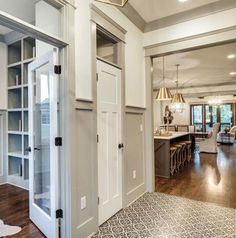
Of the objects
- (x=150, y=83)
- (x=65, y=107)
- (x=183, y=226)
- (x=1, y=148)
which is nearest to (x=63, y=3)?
(x=65, y=107)

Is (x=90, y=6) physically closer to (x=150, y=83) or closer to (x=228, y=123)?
(x=150, y=83)

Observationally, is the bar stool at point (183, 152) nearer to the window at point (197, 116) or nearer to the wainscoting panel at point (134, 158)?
the wainscoting panel at point (134, 158)

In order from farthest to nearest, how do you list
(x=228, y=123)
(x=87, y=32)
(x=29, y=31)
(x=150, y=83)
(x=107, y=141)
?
(x=228, y=123) < (x=150, y=83) < (x=107, y=141) < (x=87, y=32) < (x=29, y=31)

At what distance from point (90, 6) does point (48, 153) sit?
1.80 m

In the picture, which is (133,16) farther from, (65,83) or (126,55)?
(65,83)

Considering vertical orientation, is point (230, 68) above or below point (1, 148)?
Result: above

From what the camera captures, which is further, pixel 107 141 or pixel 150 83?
pixel 150 83

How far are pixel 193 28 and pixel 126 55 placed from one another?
119 centimetres

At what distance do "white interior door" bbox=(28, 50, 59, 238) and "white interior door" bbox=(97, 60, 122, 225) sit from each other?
612 mm

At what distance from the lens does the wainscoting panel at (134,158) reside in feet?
10.6

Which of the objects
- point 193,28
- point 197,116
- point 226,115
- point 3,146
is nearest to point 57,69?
point 193,28

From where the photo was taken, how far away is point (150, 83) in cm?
378

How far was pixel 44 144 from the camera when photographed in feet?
8.24

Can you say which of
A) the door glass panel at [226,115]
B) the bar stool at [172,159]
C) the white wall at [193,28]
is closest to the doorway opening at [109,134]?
the white wall at [193,28]
